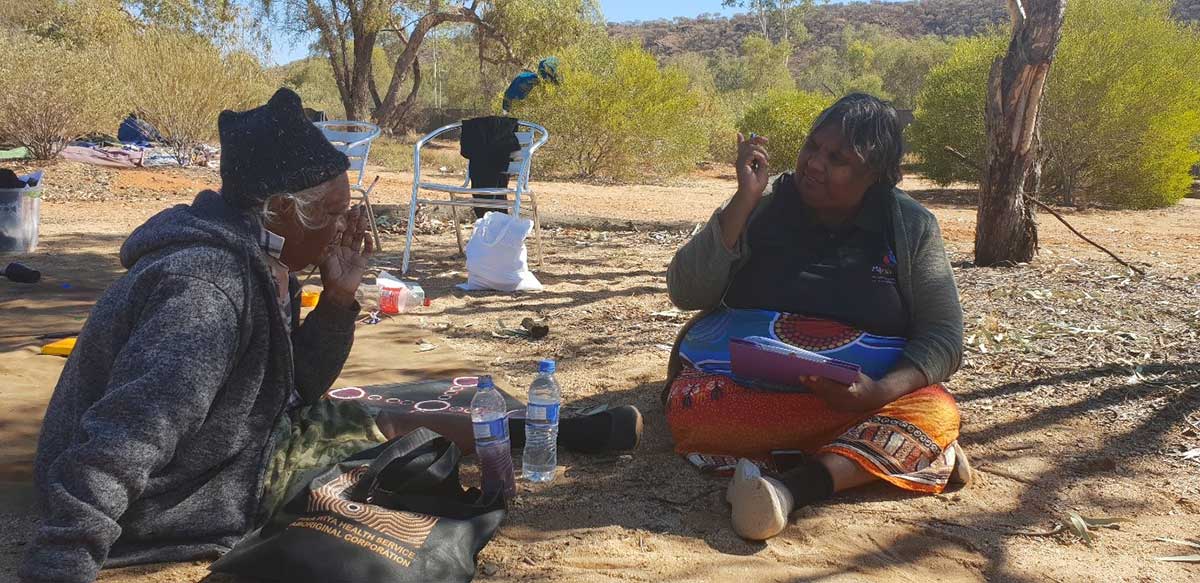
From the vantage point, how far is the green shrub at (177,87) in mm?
14055

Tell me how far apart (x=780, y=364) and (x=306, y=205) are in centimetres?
139

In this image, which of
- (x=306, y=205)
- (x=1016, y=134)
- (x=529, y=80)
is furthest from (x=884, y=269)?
(x=529, y=80)

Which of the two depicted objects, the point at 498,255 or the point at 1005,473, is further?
the point at 498,255

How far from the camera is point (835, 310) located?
2.93m

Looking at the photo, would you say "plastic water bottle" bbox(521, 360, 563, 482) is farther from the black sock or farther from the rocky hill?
the rocky hill

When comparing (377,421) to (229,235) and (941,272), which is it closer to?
(229,235)

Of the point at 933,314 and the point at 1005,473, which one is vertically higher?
the point at 933,314

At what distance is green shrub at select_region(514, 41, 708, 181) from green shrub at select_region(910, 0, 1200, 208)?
569 cm

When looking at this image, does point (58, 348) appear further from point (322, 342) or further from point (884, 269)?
point (884, 269)

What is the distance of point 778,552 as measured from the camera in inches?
93.7

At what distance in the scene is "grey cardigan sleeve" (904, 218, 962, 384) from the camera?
2.78 m

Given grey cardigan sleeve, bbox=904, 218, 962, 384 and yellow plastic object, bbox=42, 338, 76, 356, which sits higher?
grey cardigan sleeve, bbox=904, 218, 962, 384

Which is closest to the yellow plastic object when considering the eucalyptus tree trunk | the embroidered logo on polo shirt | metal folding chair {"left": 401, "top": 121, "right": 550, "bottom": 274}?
metal folding chair {"left": 401, "top": 121, "right": 550, "bottom": 274}

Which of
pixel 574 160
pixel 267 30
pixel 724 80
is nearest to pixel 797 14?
pixel 724 80
